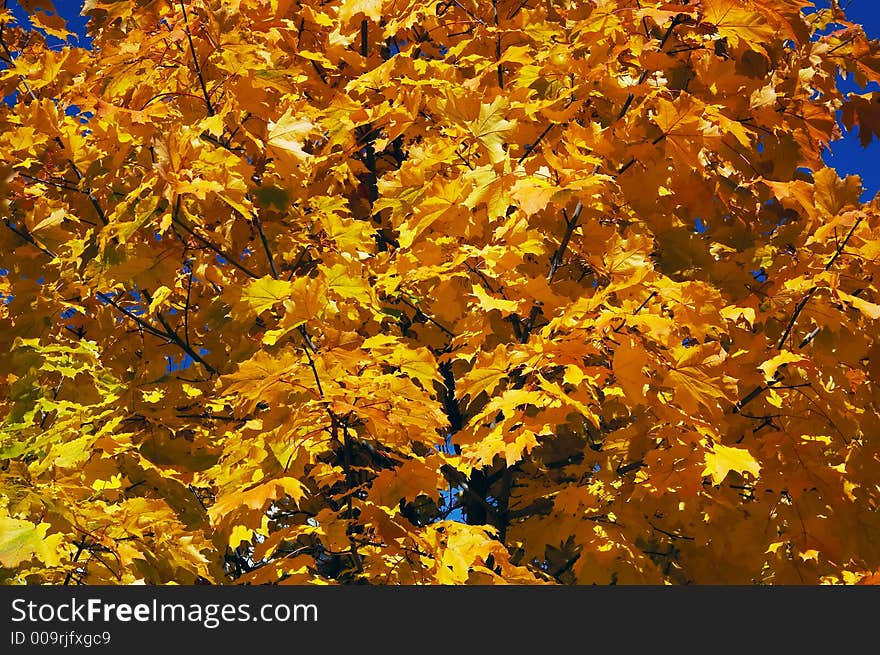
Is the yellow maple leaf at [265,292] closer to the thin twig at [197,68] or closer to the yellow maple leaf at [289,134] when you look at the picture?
the yellow maple leaf at [289,134]

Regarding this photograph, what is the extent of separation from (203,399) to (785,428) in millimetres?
2537

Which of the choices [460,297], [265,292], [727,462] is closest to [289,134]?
[265,292]

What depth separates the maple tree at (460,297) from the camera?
2797 millimetres

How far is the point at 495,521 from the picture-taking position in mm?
4270

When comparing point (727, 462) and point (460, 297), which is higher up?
point (460, 297)

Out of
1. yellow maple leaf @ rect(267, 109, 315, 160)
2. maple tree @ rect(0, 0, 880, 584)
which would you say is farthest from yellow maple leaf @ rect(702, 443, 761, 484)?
yellow maple leaf @ rect(267, 109, 315, 160)

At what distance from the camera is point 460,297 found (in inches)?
140

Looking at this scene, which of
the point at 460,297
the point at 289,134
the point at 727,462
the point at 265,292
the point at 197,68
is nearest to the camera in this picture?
the point at 727,462

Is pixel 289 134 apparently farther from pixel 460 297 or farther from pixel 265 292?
pixel 460 297

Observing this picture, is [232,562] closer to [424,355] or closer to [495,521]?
[495,521]

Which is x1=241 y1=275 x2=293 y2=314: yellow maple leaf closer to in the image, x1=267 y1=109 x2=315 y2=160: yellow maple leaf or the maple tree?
the maple tree

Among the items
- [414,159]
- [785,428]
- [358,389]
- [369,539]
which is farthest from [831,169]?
[369,539]

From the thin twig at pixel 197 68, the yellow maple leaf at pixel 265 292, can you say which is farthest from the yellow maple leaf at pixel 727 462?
the thin twig at pixel 197 68

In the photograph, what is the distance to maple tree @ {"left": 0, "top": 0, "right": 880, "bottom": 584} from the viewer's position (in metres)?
2.80
